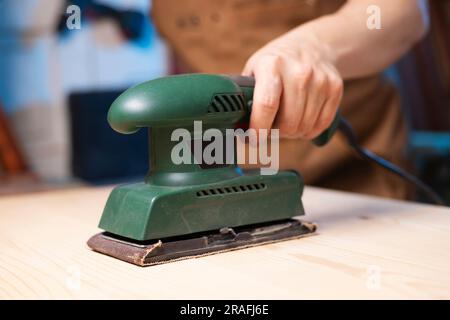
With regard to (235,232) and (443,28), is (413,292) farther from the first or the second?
(443,28)

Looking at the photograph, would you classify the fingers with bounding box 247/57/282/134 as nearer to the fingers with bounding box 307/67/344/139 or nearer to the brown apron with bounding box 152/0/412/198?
the fingers with bounding box 307/67/344/139

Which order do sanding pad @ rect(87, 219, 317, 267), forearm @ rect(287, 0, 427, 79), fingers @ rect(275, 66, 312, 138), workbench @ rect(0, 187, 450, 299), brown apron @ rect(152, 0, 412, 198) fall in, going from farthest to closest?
1. brown apron @ rect(152, 0, 412, 198)
2. forearm @ rect(287, 0, 427, 79)
3. fingers @ rect(275, 66, 312, 138)
4. sanding pad @ rect(87, 219, 317, 267)
5. workbench @ rect(0, 187, 450, 299)

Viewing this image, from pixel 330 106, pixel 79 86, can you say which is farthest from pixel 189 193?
pixel 79 86

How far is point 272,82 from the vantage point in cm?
74

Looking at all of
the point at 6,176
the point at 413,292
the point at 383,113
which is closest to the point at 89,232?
the point at 413,292

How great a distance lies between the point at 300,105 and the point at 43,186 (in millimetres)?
1540

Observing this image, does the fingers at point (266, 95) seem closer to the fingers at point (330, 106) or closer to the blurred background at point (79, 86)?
the fingers at point (330, 106)

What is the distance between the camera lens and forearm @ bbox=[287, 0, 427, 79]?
0.90 meters

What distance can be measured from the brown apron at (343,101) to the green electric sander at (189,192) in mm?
611

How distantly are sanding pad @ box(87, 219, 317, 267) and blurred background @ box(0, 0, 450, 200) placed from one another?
1422 millimetres

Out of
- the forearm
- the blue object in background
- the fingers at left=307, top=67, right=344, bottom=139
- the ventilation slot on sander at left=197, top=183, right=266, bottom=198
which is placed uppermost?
the forearm

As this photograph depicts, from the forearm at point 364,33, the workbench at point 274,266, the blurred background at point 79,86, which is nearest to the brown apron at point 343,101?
the forearm at point 364,33

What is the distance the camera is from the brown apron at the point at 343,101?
134cm

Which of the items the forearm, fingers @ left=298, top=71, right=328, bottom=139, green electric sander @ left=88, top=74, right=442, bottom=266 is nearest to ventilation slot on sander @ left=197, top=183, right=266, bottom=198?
green electric sander @ left=88, top=74, right=442, bottom=266
